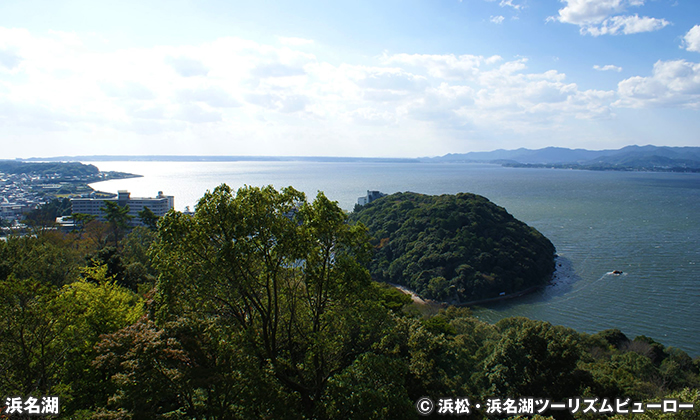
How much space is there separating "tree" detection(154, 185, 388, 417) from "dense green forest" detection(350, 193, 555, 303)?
2452 centimetres

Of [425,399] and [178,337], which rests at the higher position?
[178,337]

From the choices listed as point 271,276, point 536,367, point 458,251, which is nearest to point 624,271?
point 458,251

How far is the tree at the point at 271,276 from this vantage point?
7.04 metres

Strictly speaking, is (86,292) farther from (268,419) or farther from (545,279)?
(545,279)

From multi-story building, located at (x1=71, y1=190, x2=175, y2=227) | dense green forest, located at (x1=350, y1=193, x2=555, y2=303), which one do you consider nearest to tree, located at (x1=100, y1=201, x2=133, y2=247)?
dense green forest, located at (x1=350, y1=193, x2=555, y2=303)

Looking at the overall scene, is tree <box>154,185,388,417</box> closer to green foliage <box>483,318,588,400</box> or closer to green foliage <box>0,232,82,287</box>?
green foliage <box>483,318,588,400</box>

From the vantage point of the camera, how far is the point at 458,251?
1368 inches

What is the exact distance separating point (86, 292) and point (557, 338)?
13.7 m

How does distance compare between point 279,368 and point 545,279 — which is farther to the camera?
point 545,279

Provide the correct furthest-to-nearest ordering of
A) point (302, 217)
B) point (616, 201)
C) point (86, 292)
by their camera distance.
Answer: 1. point (616, 201)
2. point (86, 292)
3. point (302, 217)

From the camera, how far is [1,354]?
7.88m

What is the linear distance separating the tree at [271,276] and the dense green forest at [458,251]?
24.5 meters

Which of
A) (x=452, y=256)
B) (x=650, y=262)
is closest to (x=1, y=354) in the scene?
(x=452, y=256)

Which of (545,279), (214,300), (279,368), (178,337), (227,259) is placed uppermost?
(227,259)
